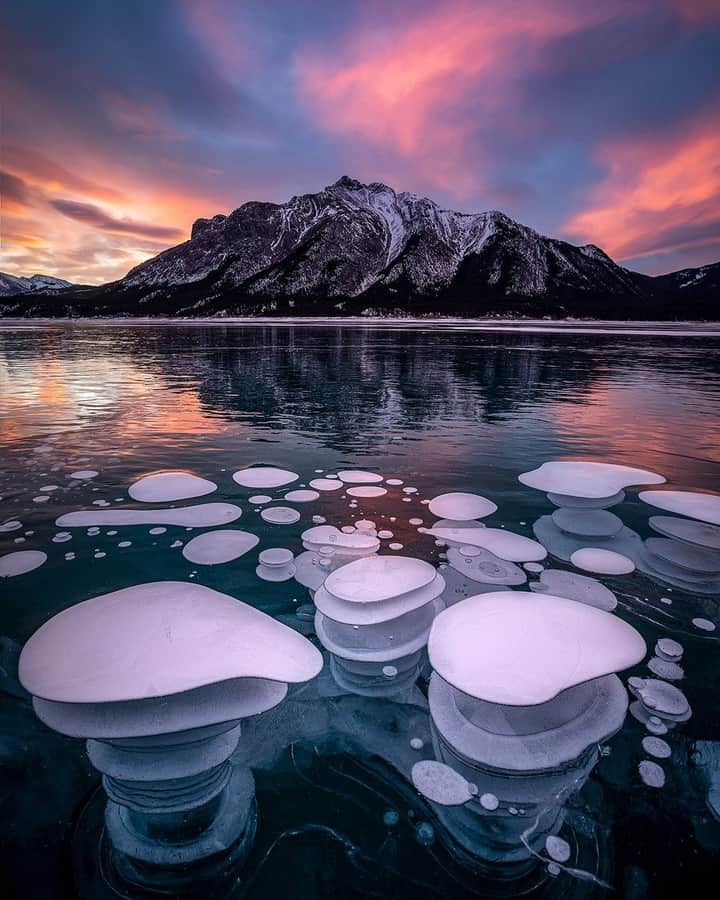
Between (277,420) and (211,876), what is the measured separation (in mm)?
14049

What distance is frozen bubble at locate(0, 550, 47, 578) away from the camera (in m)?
6.53

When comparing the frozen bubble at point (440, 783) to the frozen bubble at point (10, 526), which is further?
the frozen bubble at point (10, 526)

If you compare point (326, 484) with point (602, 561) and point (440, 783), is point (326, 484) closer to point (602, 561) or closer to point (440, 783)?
point (602, 561)

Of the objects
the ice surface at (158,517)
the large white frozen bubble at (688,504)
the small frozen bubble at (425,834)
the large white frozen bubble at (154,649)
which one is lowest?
the small frozen bubble at (425,834)

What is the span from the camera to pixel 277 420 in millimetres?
16422

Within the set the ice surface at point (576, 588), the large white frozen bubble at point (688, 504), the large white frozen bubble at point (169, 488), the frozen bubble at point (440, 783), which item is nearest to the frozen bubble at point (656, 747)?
the frozen bubble at point (440, 783)

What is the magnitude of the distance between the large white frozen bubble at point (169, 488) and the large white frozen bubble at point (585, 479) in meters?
6.65

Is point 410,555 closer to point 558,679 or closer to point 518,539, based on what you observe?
point 518,539

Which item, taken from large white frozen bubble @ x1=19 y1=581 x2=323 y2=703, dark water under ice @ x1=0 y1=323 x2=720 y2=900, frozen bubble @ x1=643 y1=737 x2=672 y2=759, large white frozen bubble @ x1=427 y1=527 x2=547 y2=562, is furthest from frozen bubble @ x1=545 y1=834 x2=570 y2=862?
large white frozen bubble @ x1=427 y1=527 x2=547 y2=562

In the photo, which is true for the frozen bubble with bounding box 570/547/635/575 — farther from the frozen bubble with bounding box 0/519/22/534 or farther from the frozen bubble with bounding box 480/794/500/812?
the frozen bubble with bounding box 0/519/22/534

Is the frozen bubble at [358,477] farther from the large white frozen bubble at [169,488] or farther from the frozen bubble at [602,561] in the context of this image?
the frozen bubble at [602,561]

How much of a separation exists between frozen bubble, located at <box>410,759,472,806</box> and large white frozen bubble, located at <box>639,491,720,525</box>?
6.06m

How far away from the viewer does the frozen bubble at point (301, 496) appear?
930 cm

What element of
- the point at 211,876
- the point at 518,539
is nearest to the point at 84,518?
the point at 211,876
